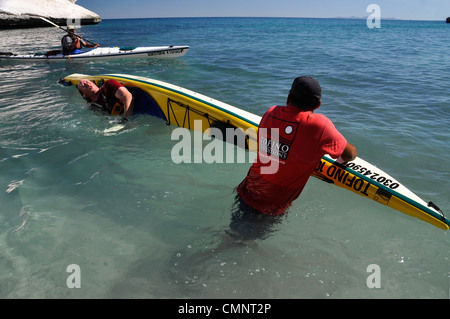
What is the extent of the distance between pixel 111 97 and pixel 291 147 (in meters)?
4.48

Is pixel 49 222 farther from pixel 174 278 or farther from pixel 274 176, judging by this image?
pixel 274 176

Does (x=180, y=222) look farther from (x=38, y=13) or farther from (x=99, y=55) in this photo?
(x=38, y=13)

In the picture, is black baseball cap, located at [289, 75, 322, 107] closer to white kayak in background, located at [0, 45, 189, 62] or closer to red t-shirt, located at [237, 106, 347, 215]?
red t-shirt, located at [237, 106, 347, 215]

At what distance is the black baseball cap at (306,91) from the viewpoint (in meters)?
2.03

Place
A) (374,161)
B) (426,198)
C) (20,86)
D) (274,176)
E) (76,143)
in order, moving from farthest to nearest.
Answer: (20,86) < (76,143) < (374,161) < (426,198) < (274,176)

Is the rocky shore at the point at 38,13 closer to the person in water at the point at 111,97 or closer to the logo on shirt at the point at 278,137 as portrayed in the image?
the person in water at the point at 111,97

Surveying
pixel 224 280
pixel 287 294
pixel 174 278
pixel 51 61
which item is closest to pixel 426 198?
pixel 287 294

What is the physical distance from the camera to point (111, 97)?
220 inches

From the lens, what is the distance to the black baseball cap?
6.65 feet

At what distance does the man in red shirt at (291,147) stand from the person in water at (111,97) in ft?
11.9

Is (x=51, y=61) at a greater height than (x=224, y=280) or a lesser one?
greater

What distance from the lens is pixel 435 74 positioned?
1023cm

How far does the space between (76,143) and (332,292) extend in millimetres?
4591

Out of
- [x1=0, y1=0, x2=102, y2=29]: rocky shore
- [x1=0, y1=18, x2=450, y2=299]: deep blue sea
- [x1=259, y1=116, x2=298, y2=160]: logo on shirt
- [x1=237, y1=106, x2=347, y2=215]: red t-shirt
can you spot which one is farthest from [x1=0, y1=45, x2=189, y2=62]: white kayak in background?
[x1=0, y1=0, x2=102, y2=29]: rocky shore
